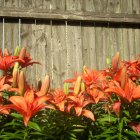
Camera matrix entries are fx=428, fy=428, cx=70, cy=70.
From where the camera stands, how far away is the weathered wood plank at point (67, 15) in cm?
466

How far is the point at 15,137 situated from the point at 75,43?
3071 millimetres

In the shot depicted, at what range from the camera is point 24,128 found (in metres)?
1.97

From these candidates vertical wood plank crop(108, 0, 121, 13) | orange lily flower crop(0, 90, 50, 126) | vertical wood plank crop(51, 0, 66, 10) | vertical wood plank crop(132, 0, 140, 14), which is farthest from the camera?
vertical wood plank crop(132, 0, 140, 14)

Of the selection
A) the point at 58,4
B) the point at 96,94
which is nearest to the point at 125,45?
the point at 58,4

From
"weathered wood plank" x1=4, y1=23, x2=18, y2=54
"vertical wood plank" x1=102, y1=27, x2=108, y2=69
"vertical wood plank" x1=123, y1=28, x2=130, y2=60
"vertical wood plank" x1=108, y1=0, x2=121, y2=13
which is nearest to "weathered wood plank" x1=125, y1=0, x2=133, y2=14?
"vertical wood plank" x1=108, y1=0, x2=121, y2=13

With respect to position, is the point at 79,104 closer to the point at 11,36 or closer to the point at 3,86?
the point at 3,86

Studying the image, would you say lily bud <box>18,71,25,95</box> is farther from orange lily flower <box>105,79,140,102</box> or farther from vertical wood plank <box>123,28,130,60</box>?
vertical wood plank <box>123,28,130,60</box>

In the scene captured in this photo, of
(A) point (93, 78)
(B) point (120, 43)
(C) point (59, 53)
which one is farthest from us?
(B) point (120, 43)

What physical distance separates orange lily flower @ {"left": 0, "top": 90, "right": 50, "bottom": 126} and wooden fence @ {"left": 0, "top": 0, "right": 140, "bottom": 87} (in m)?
2.81

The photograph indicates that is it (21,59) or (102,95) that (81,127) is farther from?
(21,59)

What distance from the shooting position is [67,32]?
4.87 m

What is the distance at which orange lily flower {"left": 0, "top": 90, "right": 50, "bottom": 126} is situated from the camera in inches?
71.7

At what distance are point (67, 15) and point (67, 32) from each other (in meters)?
0.19

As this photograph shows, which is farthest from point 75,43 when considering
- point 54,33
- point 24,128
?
point 24,128
